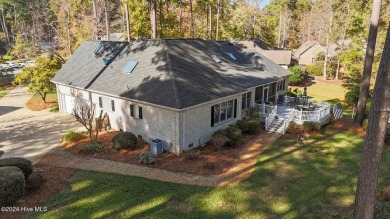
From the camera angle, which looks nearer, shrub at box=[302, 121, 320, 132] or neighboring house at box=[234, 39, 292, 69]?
shrub at box=[302, 121, 320, 132]

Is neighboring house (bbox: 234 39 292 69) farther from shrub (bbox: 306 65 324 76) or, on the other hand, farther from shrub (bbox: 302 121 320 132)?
shrub (bbox: 302 121 320 132)

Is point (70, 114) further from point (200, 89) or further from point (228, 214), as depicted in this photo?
point (228, 214)

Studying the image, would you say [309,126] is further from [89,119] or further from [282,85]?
[89,119]

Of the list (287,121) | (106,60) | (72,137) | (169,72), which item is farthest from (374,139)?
(106,60)

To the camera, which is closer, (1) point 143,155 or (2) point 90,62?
(1) point 143,155

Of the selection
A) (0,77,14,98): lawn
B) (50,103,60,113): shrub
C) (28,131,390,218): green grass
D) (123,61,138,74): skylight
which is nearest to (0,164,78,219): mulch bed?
(28,131,390,218): green grass

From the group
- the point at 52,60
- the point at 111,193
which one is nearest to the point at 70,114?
the point at 52,60

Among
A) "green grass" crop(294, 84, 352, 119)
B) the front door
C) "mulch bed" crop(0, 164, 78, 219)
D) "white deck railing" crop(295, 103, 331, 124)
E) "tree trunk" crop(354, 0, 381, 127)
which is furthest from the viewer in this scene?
"green grass" crop(294, 84, 352, 119)
